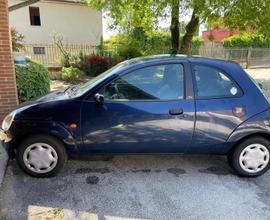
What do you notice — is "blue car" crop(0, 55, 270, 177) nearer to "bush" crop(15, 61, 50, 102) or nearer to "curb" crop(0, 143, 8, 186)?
"curb" crop(0, 143, 8, 186)

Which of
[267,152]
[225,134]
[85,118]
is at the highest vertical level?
[85,118]

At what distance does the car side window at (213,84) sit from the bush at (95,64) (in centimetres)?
1014

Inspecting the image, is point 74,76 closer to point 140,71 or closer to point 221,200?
point 140,71

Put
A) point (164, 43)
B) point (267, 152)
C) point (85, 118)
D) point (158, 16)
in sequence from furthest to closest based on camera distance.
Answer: point (164, 43) < point (158, 16) < point (267, 152) < point (85, 118)

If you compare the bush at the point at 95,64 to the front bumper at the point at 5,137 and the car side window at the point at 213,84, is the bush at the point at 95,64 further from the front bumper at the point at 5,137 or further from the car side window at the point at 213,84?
the car side window at the point at 213,84

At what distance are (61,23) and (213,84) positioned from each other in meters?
16.4

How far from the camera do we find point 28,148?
3246 millimetres

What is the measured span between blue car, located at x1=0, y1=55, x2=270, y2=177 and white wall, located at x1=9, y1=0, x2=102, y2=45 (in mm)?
15430

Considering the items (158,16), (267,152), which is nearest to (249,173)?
(267,152)

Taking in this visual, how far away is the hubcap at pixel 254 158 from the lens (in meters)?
3.45

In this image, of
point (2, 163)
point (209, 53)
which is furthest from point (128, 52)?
point (2, 163)

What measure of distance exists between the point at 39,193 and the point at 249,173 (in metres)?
2.69

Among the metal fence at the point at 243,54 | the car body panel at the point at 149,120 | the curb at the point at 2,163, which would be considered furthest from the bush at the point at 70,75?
the metal fence at the point at 243,54

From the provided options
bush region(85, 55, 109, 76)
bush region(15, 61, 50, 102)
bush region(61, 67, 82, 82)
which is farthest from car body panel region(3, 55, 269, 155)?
bush region(85, 55, 109, 76)
